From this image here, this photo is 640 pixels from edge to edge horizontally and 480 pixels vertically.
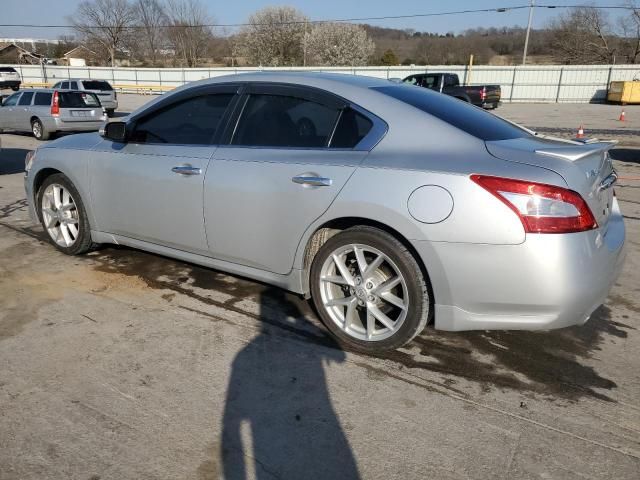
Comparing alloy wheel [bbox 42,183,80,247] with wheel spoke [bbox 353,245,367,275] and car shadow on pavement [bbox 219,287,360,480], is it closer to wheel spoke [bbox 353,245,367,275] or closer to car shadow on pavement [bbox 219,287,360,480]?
car shadow on pavement [bbox 219,287,360,480]

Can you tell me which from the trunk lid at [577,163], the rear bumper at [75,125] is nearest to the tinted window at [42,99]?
the rear bumper at [75,125]

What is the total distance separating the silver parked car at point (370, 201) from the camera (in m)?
2.63

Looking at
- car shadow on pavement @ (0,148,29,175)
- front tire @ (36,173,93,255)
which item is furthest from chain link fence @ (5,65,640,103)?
front tire @ (36,173,93,255)

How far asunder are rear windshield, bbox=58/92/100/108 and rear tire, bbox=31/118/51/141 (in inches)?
35.4

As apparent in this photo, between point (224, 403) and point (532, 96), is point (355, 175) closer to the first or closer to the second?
point (224, 403)

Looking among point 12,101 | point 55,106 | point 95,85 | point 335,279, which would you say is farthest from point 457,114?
point 95,85

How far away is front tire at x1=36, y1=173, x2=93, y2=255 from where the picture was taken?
4.58 m

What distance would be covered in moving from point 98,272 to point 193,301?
3.76ft

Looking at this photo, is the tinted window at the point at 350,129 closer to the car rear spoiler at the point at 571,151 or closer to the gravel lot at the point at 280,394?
the car rear spoiler at the point at 571,151

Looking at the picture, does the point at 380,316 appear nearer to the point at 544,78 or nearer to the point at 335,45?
the point at 544,78

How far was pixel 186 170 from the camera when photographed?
3.68m

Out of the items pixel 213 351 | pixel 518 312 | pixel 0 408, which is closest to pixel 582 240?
pixel 518 312

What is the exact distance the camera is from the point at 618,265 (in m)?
2.99

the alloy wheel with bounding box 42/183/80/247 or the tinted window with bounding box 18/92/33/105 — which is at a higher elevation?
the tinted window with bounding box 18/92/33/105
